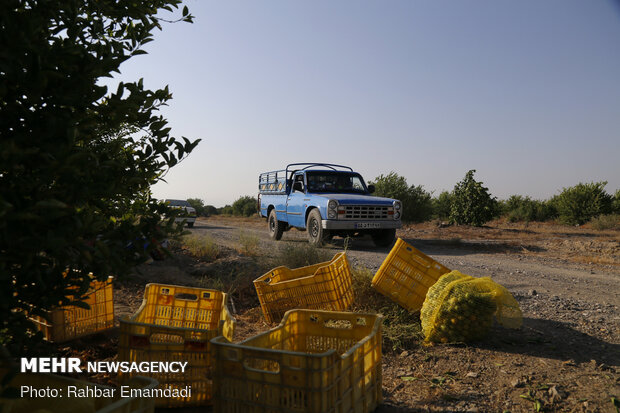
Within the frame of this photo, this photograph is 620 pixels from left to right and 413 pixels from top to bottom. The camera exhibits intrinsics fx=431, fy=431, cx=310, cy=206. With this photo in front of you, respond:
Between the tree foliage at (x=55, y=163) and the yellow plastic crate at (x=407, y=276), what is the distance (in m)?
2.68

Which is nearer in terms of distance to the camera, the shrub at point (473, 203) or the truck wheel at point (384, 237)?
the truck wheel at point (384, 237)

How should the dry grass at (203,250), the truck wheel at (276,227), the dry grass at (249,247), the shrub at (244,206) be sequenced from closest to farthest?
the dry grass at (203,250) < the dry grass at (249,247) < the truck wheel at (276,227) < the shrub at (244,206)

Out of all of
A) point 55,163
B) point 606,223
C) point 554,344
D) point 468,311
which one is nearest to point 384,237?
point 554,344

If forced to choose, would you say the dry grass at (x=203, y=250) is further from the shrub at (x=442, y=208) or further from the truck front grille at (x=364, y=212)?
the shrub at (x=442, y=208)

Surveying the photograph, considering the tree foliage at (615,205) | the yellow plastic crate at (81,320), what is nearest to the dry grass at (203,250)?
the yellow plastic crate at (81,320)

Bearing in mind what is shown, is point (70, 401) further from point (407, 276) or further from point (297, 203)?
point (297, 203)

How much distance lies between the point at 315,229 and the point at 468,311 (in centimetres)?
716

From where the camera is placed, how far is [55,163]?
4.49ft

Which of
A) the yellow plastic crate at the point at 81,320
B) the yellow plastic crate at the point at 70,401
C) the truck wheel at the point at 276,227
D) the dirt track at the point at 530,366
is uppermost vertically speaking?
the truck wheel at the point at 276,227

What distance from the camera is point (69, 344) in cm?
348

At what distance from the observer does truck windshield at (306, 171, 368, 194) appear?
1139 centimetres

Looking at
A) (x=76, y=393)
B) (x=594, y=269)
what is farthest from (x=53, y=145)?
(x=594, y=269)

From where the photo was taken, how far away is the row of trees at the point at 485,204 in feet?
61.8
